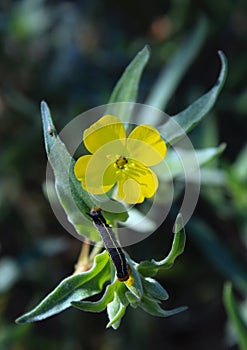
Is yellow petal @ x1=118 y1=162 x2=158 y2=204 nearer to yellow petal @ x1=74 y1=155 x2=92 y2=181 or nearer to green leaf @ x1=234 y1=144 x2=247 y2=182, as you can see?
yellow petal @ x1=74 y1=155 x2=92 y2=181

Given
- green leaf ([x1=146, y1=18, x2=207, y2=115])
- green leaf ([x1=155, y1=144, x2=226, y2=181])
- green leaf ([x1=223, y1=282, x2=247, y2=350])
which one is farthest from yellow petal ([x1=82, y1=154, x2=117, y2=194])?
green leaf ([x1=146, y1=18, x2=207, y2=115])

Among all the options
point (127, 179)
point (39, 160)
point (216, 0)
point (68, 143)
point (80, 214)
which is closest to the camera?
point (127, 179)

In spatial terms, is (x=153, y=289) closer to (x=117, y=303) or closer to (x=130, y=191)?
(x=117, y=303)

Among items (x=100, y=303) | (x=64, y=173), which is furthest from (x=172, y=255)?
(x=64, y=173)

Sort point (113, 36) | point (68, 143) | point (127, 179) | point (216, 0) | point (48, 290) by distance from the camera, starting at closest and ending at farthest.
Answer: point (127, 179), point (68, 143), point (48, 290), point (216, 0), point (113, 36)

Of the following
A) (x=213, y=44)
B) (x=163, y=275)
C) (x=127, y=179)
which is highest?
(x=127, y=179)

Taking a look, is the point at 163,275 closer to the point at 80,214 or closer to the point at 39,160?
the point at 39,160

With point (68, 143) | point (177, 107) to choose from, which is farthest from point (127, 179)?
point (177, 107)

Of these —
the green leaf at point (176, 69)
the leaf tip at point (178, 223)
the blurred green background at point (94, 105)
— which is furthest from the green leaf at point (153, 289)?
the green leaf at point (176, 69)
